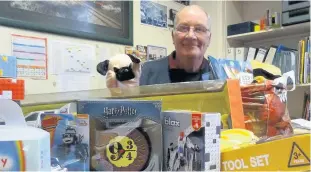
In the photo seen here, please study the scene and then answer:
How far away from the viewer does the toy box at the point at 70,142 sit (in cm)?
53

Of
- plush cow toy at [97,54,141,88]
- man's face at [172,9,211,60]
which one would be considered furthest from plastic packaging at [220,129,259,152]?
man's face at [172,9,211,60]

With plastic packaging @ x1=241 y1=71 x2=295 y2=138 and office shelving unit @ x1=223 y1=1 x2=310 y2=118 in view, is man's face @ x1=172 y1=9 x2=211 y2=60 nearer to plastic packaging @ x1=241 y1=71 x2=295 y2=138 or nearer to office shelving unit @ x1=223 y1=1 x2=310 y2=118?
plastic packaging @ x1=241 y1=71 x2=295 y2=138

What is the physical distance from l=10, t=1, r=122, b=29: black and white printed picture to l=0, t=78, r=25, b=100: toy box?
122 cm

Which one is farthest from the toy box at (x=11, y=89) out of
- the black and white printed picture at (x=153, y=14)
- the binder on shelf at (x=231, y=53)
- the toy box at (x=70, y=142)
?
the binder on shelf at (x=231, y=53)

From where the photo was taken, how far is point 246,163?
508mm

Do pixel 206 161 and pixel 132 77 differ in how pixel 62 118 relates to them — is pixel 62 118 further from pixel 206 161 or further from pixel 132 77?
pixel 132 77

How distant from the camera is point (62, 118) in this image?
0.55 metres

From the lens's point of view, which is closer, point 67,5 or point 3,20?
point 3,20

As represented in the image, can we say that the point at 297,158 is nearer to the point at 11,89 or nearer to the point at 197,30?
the point at 11,89

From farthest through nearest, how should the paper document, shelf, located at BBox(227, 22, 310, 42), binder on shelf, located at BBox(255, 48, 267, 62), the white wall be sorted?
binder on shelf, located at BBox(255, 48, 267, 62) < shelf, located at BBox(227, 22, 310, 42) < the paper document < the white wall

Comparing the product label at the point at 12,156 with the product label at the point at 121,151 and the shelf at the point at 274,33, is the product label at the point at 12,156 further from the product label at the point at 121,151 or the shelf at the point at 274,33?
the shelf at the point at 274,33

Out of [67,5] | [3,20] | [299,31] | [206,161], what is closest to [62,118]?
[206,161]

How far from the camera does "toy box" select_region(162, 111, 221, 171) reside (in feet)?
1.60

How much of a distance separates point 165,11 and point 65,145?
6.76 feet
